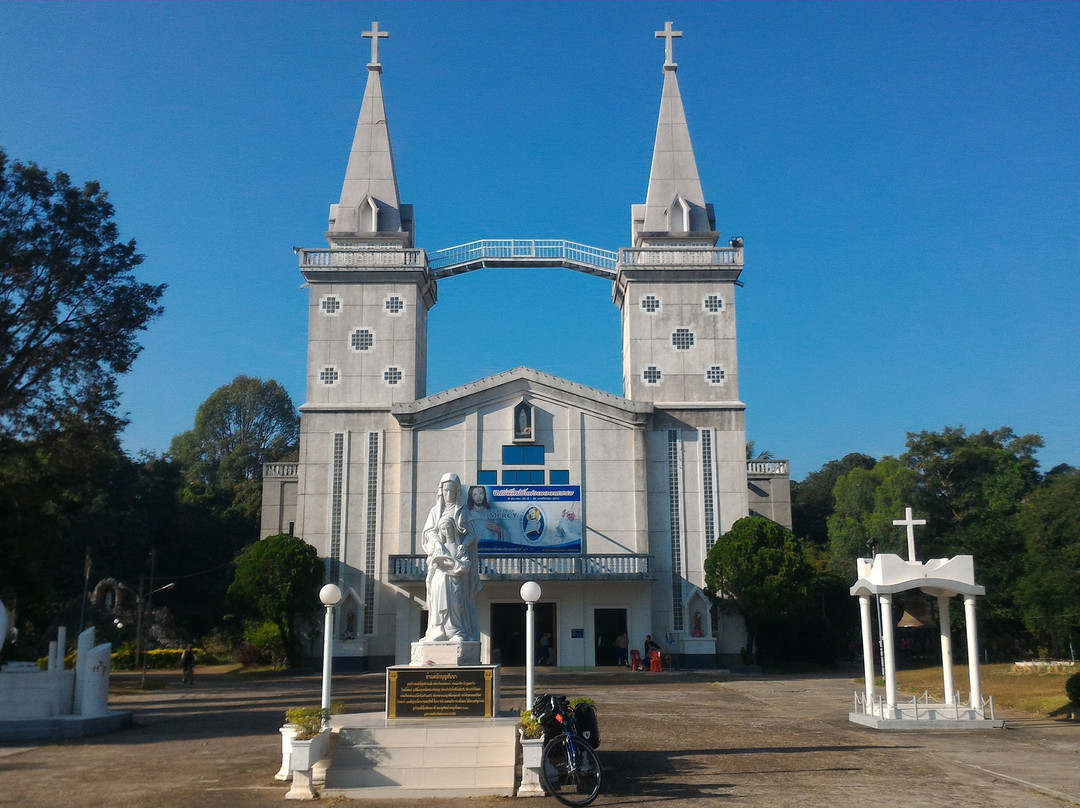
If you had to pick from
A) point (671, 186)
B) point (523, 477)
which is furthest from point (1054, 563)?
point (671, 186)

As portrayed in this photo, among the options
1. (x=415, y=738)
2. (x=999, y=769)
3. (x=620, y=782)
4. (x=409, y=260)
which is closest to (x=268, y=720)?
(x=415, y=738)

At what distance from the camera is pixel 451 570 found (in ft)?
46.7

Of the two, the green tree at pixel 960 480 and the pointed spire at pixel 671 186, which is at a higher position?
the pointed spire at pixel 671 186

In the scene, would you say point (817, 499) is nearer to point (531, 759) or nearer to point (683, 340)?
point (683, 340)

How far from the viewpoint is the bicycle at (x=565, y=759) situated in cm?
1132

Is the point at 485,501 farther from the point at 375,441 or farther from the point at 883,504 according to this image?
the point at 883,504

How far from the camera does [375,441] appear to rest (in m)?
37.5

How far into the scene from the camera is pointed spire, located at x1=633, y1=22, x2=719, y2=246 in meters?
39.6

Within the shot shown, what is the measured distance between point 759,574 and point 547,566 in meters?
7.73

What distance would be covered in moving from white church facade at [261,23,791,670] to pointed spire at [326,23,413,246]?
10 cm

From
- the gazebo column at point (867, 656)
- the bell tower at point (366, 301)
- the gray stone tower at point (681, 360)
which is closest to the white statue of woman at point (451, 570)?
the gazebo column at point (867, 656)

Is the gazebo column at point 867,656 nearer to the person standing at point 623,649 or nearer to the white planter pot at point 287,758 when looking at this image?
the white planter pot at point 287,758

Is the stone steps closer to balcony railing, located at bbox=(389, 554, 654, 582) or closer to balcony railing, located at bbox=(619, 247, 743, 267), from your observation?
balcony railing, located at bbox=(389, 554, 654, 582)

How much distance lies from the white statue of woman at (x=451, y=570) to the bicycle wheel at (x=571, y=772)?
263cm
